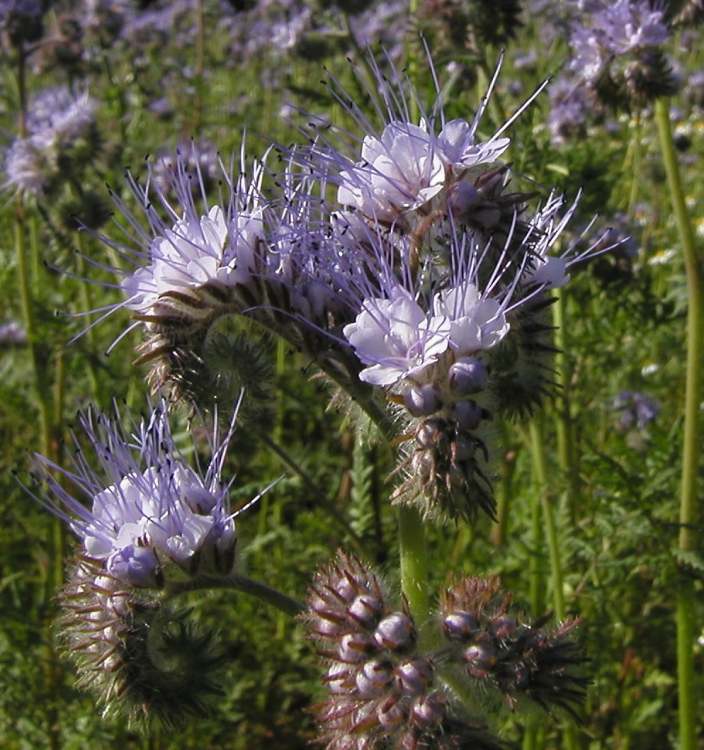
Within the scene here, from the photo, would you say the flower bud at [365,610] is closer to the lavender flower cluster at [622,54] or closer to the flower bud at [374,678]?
the flower bud at [374,678]

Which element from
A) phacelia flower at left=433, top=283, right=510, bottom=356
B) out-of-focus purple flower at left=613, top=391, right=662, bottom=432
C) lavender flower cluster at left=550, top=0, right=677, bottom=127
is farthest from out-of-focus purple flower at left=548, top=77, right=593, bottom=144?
phacelia flower at left=433, top=283, right=510, bottom=356

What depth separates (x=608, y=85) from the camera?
3.59 m

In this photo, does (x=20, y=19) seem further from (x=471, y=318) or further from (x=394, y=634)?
(x=394, y=634)

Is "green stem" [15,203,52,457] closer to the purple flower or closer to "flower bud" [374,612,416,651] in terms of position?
the purple flower

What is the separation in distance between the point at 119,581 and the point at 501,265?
84 cm

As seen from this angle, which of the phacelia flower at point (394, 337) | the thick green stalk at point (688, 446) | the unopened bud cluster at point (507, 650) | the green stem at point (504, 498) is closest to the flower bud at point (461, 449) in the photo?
the phacelia flower at point (394, 337)

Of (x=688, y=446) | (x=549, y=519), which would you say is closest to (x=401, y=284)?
(x=549, y=519)

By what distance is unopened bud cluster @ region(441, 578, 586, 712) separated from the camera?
1.58 m

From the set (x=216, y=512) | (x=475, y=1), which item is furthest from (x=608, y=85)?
(x=216, y=512)

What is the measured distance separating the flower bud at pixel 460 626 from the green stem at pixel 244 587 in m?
0.29

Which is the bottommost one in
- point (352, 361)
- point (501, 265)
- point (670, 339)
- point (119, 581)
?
point (670, 339)

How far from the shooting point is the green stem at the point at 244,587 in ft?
5.77

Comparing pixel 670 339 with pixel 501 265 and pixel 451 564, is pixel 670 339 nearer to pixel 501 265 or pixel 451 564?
pixel 451 564

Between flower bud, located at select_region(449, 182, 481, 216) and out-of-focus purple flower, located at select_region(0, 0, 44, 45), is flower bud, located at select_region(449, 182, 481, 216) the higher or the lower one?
the higher one
